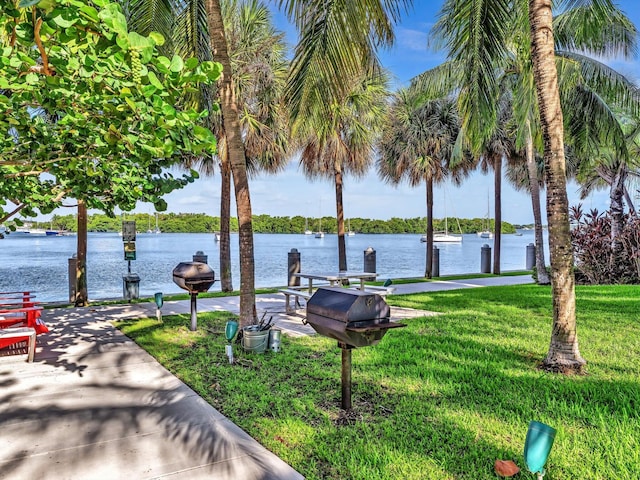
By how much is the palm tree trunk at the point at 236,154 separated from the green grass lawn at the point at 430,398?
832 millimetres

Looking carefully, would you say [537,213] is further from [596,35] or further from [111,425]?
[111,425]

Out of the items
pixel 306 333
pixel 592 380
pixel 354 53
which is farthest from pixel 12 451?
pixel 354 53

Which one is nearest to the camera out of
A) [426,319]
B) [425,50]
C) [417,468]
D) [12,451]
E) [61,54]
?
[61,54]

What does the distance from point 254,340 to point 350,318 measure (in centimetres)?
254

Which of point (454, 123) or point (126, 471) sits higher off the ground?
point (454, 123)

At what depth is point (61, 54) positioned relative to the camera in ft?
7.73

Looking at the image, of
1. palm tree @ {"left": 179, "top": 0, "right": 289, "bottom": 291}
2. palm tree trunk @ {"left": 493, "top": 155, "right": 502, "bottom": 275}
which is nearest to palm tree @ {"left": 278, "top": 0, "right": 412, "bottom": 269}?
palm tree @ {"left": 179, "top": 0, "right": 289, "bottom": 291}

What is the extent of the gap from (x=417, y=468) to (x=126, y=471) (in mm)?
1877

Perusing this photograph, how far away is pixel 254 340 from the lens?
5.41m

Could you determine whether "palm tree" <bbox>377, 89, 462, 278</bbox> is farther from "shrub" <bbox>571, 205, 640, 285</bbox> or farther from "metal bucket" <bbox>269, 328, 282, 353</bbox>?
"metal bucket" <bbox>269, 328, 282, 353</bbox>

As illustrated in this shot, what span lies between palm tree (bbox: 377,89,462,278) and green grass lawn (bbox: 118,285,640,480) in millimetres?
9458

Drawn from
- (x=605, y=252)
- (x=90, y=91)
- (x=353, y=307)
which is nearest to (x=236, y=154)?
(x=90, y=91)

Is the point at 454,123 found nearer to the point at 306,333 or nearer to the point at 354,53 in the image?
the point at 354,53

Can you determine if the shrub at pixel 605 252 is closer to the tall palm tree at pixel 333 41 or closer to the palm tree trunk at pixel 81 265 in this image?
the tall palm tree at pixel 333 41
